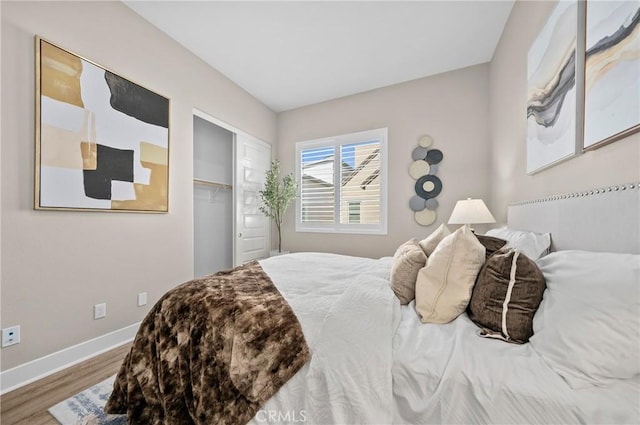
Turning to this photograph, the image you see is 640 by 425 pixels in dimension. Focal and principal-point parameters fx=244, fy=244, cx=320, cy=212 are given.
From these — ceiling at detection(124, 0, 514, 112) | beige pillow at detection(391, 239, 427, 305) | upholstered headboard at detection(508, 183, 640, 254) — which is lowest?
beige pillow at detection(391, 239, 427, 305)

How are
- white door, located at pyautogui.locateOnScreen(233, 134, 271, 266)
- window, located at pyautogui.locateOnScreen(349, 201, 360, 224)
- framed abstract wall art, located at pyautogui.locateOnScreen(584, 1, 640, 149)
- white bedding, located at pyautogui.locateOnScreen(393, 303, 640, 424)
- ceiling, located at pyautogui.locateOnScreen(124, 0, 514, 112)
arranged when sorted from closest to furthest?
white bedding, located at pyautogui.locateOnScreen(393, 303, 640, 424) < framed abstract wall art, located at pyautogui.locateOnScreen(584, 1, 640, 149) < ceiling, located at pyautogui.locateOnScreen(124, 0, 514, 112) < white door, located at pyautogui.locateOnScreen(233, 134, 271, 266) < window, located at pyautogui.locateOnScreen(349, 201, 360, 224)

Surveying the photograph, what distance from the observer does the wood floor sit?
131 cm

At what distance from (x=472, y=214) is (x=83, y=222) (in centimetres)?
331

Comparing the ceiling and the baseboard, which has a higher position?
the ceiling

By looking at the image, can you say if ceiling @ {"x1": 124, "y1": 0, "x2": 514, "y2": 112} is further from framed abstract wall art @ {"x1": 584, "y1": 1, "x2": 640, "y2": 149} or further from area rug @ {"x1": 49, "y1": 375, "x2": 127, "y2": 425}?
area rug @ {"x1": 49, "y1": 375, "x2": 127, "y2": 425}

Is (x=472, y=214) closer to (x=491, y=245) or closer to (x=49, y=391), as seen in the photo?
(x=491, y=245)

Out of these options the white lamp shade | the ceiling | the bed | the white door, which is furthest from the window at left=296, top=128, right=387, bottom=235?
the bed

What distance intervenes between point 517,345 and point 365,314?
52cm

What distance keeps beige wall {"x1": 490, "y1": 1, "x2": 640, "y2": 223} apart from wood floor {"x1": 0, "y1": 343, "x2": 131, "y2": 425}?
293cm

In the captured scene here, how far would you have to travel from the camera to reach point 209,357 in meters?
0.97

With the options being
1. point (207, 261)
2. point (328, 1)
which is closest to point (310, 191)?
point (207, 261)

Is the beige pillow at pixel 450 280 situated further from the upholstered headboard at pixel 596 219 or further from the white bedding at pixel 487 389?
→ the upholstered headboard at pixel 596 219

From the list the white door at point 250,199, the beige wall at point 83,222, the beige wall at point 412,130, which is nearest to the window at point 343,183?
the beige wall at point 412,130

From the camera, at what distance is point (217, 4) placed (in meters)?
2.15
